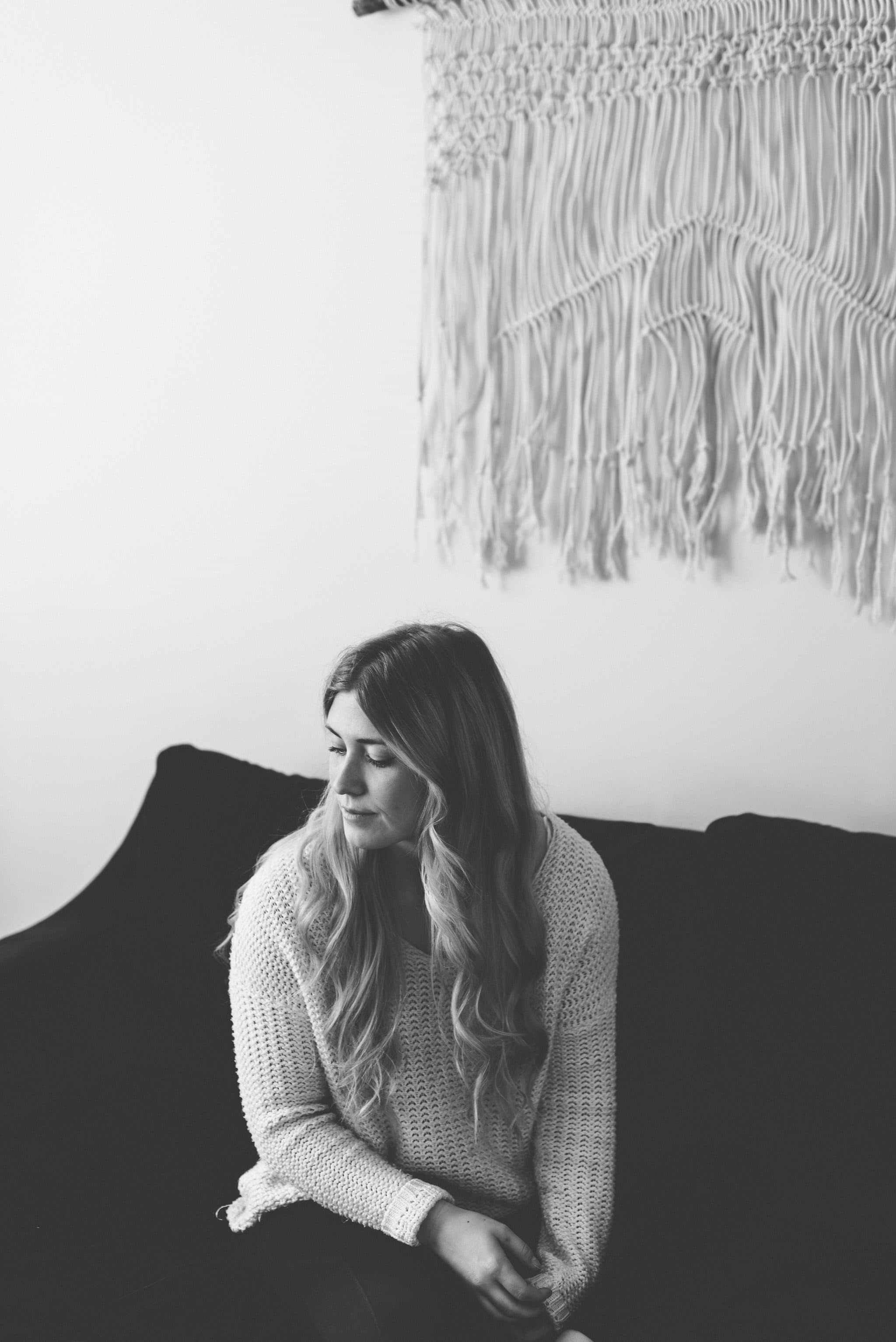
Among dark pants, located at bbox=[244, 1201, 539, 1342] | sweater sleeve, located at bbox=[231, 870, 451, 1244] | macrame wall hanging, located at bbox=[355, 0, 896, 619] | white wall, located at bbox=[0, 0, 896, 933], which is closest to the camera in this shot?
dark pants, located at bbox=[244, 1201, 539, 1342]

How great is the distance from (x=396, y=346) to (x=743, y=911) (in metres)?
0.99

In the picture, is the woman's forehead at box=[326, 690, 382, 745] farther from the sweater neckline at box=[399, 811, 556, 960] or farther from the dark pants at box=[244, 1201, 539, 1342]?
the dark pants at box=[244, 1201, 539, 1342]

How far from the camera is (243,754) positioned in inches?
84.4

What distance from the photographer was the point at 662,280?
68.8 inches

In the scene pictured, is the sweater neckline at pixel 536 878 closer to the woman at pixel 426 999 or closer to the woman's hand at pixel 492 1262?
the woman at pixel 426 999

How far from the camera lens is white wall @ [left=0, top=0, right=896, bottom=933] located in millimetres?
1791

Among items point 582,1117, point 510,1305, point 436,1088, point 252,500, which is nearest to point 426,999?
point 436,1088

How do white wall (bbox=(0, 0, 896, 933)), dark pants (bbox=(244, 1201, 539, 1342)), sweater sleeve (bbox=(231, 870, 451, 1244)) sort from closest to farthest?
dark pants (bbox=(244, 1201, 539, 1342)) < sweater sleeve (bbox=(231, 870, 451, 1244)) < white wall (bbox=(0, 0, 896, 933))

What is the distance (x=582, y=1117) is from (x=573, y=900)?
0.22 m

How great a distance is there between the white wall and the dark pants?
0.78 meters

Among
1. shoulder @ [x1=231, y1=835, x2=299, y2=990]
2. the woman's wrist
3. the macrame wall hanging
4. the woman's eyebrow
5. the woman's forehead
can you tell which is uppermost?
the macrame wall hanging

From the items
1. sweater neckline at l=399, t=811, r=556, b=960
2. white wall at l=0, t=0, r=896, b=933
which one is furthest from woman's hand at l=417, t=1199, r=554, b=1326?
white wall at l=0, t=0, r=896, b=933

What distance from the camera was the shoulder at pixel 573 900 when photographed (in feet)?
4.48

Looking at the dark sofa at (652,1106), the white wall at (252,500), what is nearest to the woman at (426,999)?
the dark sofa at (652,1106)
